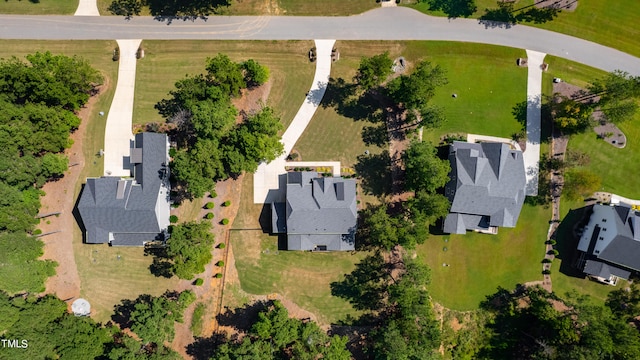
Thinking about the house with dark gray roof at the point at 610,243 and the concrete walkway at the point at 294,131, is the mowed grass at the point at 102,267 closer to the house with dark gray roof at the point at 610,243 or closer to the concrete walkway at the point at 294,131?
the concrete walkway at the point at 294,131

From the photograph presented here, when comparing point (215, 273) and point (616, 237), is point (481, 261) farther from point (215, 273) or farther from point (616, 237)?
point (215, 273)

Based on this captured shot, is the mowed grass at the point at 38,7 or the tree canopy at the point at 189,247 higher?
the mowed grass at the point at 38,7

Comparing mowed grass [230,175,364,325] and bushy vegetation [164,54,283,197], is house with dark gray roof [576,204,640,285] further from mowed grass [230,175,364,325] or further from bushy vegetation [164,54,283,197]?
bushy vegetation [164,54,283,197]

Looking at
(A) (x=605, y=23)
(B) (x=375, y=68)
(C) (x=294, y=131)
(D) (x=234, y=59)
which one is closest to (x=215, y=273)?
(C) (x=294, y=131)

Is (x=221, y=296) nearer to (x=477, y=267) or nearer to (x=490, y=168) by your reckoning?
(x=477, y=267)

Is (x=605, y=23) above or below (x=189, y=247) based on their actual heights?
above

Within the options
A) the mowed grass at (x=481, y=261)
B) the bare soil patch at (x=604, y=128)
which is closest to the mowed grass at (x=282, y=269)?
the mowed grass at (x=481, y=261)

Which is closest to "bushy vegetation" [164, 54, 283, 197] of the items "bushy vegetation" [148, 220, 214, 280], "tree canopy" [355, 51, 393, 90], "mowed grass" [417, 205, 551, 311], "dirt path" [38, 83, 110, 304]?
"bushy vegetation" [148, 220, 214, 280]

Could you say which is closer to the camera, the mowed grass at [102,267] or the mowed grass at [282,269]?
the mowed grass at [102,267]
